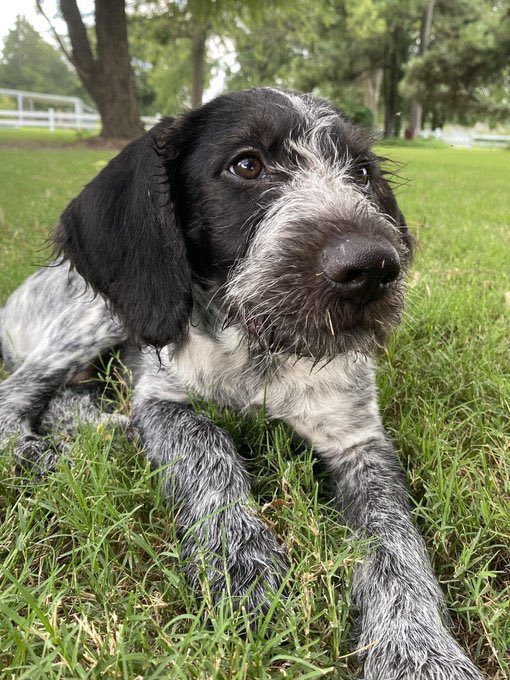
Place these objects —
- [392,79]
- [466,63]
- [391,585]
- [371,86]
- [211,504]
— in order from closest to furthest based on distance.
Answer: [391,585]
[211,504]
[466,63]
[371,86]
[392,79]

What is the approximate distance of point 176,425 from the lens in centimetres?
232

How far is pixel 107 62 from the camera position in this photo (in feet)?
57.8

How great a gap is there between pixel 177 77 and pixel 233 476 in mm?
39673

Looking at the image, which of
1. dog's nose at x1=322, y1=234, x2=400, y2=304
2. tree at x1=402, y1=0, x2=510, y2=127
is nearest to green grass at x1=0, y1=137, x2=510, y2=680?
dog's nose at x1=322, y1=234, x2=400, y2=304

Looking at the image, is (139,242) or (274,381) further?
(274,381)

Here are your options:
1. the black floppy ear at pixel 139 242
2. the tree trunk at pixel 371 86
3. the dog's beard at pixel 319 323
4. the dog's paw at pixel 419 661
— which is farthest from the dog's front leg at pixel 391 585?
the tree trunk at pixel 371 86

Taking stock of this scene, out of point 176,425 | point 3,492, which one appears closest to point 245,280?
point 176,425

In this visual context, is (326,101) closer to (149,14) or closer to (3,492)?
(3,492)

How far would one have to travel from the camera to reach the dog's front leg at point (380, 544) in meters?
1.43

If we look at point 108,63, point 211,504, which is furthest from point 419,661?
point 108,63

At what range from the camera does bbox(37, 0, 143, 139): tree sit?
17031 millimetres

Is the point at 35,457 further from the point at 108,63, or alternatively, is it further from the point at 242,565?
the point at 108,63

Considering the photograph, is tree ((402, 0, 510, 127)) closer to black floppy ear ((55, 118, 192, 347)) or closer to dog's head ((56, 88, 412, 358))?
dog's head ((56, 88, 412, 358))

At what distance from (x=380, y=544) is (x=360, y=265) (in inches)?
→ 33.7
